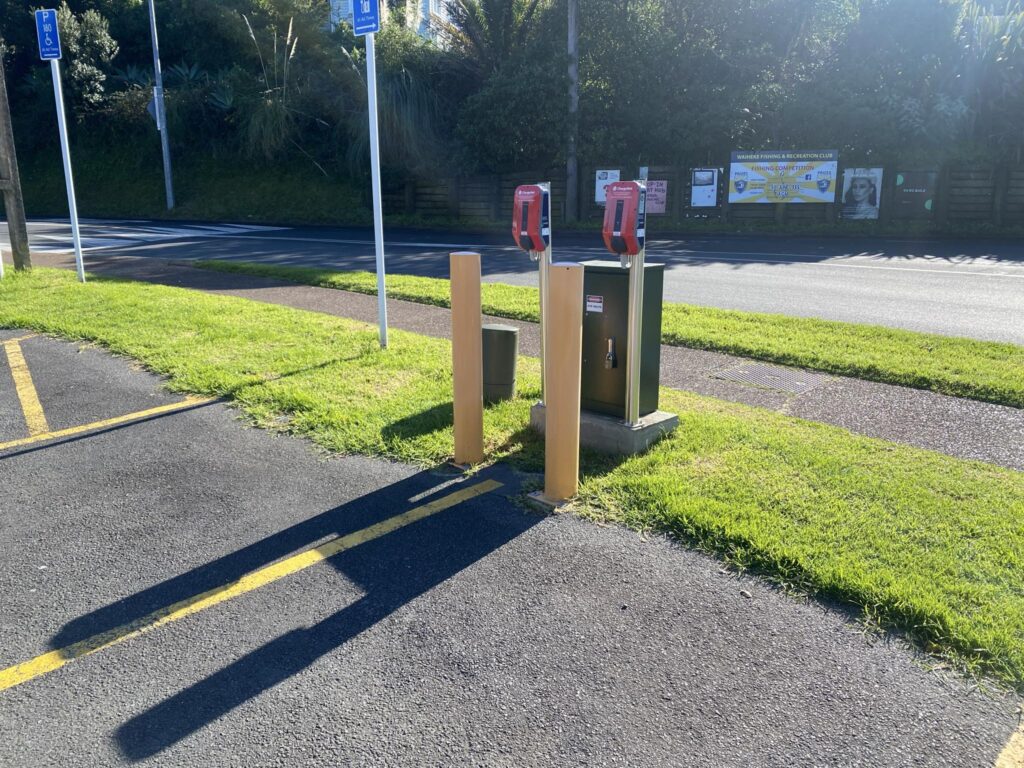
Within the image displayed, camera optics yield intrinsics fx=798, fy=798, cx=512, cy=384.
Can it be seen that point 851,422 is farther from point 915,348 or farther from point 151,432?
point 151,432

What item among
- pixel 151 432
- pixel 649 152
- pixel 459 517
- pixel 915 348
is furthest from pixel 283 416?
pixel 649 152

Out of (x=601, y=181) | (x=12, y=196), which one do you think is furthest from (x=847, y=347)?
(x=601, y=181)

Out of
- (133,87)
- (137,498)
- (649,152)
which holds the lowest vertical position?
(137,498)

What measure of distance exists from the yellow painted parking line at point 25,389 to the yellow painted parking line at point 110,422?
0.13 m

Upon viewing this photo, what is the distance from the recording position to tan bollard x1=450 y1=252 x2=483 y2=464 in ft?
15.8

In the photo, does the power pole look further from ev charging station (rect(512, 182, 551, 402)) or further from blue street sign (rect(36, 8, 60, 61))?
ev charging station (rect(512, 182, 551, 402))

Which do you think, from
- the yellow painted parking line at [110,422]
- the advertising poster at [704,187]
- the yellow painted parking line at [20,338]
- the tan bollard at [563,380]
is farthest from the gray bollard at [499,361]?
the advertising poster at [704,187]

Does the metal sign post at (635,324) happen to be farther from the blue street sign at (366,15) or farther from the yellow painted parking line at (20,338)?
the yellow painted parking line at (20,338)

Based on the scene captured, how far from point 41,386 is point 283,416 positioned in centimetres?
248

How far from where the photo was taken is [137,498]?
15.0ft

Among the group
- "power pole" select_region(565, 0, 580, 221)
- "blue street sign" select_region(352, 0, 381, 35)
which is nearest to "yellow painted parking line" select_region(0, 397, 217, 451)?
"blue street sign" select_region(352, 0, 381, 35)

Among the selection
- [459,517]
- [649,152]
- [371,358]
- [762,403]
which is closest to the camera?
[459,517]

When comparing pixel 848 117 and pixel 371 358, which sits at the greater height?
pixel 848 117

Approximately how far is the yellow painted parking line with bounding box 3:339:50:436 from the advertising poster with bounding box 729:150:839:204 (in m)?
20.9
